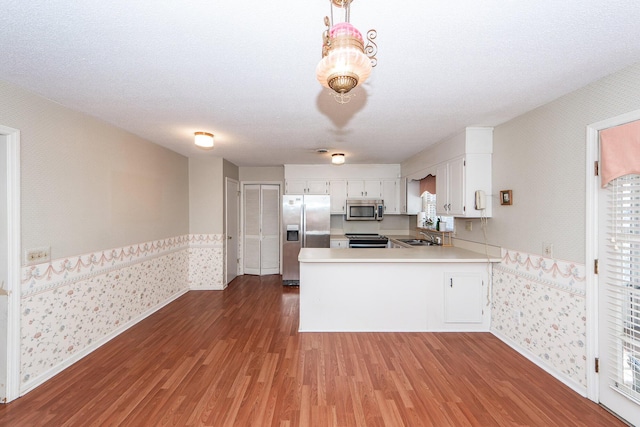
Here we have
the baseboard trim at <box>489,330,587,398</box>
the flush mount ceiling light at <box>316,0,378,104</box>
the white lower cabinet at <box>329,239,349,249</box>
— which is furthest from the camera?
the white lower cabinet at <box>329,239,349,249</box>

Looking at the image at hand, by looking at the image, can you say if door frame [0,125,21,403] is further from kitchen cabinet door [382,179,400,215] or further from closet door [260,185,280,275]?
kitchen cabinet door [382,179,400,215]

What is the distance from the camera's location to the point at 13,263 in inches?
78.8

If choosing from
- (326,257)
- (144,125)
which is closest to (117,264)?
(144,125)

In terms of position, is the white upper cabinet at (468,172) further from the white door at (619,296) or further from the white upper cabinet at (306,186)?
the white upper cabinet at (306,186)

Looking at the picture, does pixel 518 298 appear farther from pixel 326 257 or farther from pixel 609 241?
pixel 326 257

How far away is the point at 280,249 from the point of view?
573 cm

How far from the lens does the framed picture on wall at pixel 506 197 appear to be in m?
2.78

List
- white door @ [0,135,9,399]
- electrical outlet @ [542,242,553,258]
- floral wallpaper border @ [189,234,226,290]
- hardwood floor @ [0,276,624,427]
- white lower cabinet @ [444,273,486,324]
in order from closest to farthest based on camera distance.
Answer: hardwood floor @ [0,276,624,427] < white door @ [0,135,9,399] < electrical outlet @ [542,242,553,258] < white lower cabinet @ [444,273,486,324] < floral wallpaper border @ [189,234,226,290]

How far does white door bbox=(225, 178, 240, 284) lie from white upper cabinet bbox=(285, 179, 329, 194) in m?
1.09

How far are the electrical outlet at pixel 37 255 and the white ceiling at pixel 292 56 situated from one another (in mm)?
1276

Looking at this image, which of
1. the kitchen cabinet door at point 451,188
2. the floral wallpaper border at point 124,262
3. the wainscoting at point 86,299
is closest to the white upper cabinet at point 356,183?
the kitchen cabinet door at point 451,188

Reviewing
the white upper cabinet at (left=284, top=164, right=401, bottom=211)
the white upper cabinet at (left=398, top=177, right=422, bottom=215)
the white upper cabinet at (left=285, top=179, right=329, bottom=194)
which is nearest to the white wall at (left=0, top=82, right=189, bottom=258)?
the white upper cabinet at (left=285, top=179, right=329, bottom=194)

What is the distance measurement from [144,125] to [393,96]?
2.67 meters

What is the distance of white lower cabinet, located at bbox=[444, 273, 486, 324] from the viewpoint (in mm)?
3104
